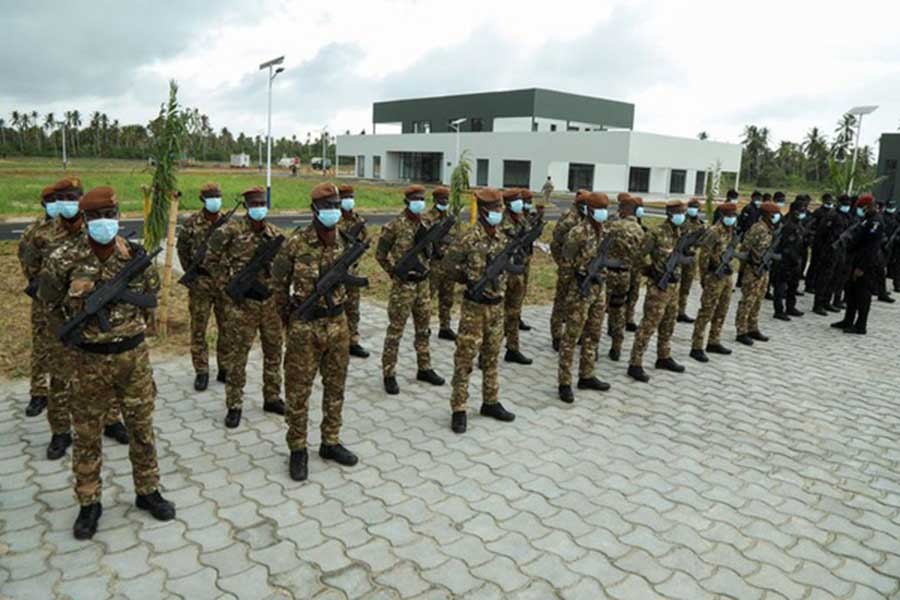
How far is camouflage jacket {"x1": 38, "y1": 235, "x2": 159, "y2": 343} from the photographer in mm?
3557

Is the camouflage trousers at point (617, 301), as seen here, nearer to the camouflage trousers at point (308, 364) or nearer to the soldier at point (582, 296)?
the soldier at point (582, 296)

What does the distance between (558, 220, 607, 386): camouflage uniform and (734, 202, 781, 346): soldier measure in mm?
2996

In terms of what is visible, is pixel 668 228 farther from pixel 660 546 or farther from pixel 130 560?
pixel 130 560

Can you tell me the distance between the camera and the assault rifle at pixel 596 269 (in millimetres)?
5996

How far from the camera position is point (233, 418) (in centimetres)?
527

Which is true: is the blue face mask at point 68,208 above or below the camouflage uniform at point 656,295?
above

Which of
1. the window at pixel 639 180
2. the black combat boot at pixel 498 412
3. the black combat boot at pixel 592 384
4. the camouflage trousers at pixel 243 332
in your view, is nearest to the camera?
the camouflage trousers at pixel 243 332

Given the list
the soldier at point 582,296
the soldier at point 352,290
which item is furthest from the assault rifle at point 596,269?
the soldier at point 352,290

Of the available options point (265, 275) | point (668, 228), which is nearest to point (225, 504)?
point (265, 275)

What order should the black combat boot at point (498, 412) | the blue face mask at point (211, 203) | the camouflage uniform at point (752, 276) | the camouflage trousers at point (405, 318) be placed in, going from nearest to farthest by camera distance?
the black combat boot at point (498, 412)
the blue face mask at point (211, 203)
the camouflage trousers at point (405, 318)
the camouflage uniform at point (752, 276)

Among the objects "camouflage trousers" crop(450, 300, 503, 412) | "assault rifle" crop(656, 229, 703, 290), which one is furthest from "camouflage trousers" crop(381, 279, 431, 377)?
"assault rifle" crop(656, 229, 703, 290)

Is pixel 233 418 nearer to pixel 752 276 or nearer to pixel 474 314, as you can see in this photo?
pixel 474 314

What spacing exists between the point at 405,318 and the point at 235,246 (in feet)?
5.85

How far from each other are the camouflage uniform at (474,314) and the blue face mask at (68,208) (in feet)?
8.90
